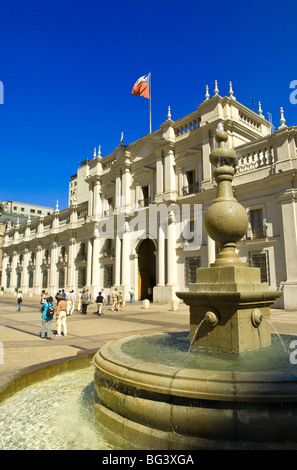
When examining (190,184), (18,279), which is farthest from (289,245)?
(18,279)

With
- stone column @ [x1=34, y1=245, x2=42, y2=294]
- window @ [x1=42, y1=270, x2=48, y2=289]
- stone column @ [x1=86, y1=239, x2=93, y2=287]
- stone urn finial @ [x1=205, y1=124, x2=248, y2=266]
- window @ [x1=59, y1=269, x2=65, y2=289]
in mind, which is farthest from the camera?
stone column @ [x1=34, y1=245, x2=42, y2=294]

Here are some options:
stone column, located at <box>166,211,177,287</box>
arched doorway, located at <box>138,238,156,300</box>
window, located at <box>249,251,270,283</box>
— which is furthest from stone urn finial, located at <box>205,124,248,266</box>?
arched doorway, located at <box>138,238,156,300</box>

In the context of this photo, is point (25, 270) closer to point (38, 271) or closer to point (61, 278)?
point (38, 271)

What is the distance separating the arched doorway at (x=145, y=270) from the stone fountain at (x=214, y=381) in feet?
77.1

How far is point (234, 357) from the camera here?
4254 millimetres

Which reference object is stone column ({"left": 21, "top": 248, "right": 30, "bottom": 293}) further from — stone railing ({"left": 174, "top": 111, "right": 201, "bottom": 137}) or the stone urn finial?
the stone urn finial

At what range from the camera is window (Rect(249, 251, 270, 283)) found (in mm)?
18797

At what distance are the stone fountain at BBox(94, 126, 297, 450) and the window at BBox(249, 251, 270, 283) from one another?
1473 centimetres

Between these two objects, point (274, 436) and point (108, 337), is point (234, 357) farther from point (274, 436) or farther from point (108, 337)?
point (108, 337)

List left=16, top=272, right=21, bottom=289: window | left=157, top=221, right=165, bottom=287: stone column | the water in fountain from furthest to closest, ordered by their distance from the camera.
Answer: left=16, top=272, right=21, bottom=289: window < left=157, top=221, right=165, bottom=287: stone column < the water in fountain

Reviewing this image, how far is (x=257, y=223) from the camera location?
784 inches

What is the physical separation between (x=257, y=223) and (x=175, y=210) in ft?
22.3

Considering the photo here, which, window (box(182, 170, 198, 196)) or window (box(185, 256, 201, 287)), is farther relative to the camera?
window (box(182, 170, 198, 196))
